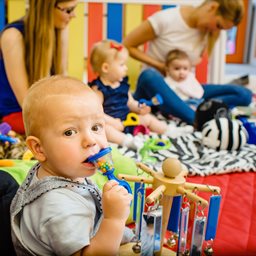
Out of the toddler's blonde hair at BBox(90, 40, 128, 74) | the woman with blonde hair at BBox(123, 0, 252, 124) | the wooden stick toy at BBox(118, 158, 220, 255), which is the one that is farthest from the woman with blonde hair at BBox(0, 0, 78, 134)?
the wooden stick toy at BBox(118, 158, 220, 255)

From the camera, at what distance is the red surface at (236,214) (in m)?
1.07

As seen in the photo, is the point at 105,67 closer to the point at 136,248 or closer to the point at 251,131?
the point at 251,131

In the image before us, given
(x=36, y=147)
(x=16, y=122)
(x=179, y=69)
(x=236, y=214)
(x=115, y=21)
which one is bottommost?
(x=236, y=214)

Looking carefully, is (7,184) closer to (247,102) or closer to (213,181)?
(213,181)

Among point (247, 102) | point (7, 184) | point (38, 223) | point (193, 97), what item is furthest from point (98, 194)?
point (247, 102)

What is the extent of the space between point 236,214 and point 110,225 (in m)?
0.63

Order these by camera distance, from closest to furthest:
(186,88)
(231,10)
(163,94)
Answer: (163,94) < (231,10) < (186,88)

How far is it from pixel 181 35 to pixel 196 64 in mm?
224

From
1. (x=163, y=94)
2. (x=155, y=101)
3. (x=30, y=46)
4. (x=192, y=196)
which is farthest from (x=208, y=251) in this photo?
(x=163, y=94)

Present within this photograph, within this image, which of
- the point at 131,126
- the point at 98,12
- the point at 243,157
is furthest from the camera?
the point at 98,12

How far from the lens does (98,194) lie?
79cm

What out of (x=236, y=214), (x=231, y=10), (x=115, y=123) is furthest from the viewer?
(x=231, y=10)

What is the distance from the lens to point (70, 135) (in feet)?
2.40

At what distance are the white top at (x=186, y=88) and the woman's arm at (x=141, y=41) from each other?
4.3 inches
